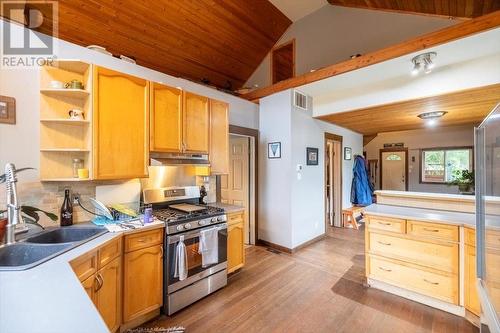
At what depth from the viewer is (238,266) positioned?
2.90 m

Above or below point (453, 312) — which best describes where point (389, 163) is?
above

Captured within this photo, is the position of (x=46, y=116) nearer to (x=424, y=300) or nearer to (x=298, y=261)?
(x=298, y=261)

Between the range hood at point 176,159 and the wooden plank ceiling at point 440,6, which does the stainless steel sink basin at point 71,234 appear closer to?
the range hood at point 176,159

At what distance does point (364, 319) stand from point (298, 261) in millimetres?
1334

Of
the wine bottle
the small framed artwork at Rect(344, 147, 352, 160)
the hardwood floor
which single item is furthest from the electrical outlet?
the small framed artwork at Rect(344, 147, 352, 160)

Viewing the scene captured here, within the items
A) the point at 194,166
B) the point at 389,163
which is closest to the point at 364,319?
the point at 194,166

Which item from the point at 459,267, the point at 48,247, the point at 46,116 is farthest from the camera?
the point at 459,267

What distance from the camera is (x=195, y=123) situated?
2721mm

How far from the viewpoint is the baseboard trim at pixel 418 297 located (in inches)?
85.6

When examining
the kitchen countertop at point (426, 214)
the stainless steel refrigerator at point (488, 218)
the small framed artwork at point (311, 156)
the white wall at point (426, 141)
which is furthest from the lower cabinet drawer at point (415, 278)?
the white wall at point (426, 141)

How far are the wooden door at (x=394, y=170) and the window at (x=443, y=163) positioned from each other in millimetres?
528

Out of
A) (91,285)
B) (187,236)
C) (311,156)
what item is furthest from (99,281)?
(311,156)

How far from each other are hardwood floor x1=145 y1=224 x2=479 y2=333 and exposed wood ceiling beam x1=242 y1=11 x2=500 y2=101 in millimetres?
2628

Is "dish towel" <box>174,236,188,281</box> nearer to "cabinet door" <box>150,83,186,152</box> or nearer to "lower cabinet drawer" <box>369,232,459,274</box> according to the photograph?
"cabinet door" <box>150,83,186,152</box>
